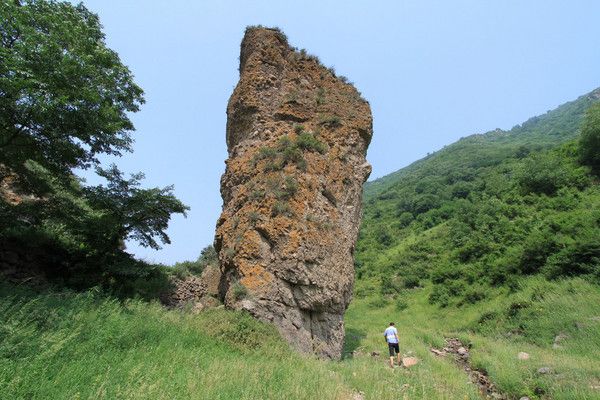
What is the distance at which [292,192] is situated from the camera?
12.4 meters

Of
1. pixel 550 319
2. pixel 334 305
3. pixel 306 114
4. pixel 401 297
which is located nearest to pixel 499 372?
pixel 334 305

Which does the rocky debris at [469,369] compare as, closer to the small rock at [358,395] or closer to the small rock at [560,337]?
the small rock at [560,337]

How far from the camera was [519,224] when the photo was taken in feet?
85.3

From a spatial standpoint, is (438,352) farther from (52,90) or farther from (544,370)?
(52,90)

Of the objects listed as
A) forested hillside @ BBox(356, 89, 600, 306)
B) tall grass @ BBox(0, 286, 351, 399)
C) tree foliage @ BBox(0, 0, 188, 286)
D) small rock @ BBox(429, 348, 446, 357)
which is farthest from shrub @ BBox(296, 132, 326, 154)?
forested hillside @ BBox(356, 89, 600, 306)

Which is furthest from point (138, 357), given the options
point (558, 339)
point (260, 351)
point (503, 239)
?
point (503, 239)

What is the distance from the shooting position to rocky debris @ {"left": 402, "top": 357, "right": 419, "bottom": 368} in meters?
12.3

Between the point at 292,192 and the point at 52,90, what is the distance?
7105mm

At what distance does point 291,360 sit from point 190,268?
1528 centimetres

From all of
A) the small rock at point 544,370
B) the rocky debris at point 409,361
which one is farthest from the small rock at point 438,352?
the small rock at point 544,370

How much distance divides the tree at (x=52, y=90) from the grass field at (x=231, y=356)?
159 inches

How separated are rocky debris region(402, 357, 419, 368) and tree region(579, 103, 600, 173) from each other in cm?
2513

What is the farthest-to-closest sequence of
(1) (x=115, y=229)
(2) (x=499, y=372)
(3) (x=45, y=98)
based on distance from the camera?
(1) (x=115, y=229) → (2) (x=499, y=372) → (3) (x=45, y=98)

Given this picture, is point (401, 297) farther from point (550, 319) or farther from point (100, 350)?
point (100, 350)
